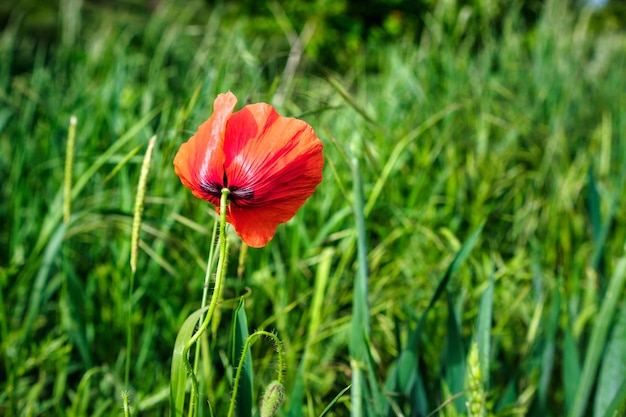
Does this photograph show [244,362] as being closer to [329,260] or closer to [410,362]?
[410,362]

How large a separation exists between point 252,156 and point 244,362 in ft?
0.74

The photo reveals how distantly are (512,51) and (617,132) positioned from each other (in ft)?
1.84

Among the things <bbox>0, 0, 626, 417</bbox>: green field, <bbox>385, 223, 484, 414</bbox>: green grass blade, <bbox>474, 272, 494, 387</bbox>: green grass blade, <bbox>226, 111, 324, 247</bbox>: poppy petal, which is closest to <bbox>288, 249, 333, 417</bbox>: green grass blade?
<bbox>0, 0, 626, 417</bbox>: green field

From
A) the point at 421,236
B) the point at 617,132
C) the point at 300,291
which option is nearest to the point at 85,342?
the point at 300,291

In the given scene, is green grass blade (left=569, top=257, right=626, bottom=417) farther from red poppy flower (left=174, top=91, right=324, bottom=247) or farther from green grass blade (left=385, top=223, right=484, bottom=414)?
red poppy flower (left=174, top=91, right=324, bottom=247)

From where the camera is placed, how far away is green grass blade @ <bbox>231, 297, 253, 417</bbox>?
0.67m

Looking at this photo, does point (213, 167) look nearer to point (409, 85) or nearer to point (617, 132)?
point (409, 85)

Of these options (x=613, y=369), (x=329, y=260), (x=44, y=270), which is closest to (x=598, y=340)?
(x=613, y=369)

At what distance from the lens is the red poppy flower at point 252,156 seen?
0.60 metres

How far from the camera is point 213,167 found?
60cm

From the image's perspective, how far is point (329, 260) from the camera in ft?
4.37

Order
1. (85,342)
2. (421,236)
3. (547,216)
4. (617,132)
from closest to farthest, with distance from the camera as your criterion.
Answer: (85,342) < (421,236) < (547,216) < (617,132)

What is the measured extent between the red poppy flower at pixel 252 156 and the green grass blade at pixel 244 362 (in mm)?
120

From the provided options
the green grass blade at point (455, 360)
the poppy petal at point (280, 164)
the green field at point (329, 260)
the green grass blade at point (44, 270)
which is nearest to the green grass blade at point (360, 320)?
the green field at point (329, 260)
